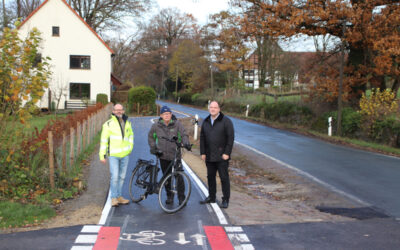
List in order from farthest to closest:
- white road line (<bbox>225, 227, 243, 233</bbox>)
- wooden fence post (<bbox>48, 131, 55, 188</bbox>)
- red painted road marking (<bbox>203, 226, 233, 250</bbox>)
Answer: wooden fence post (<bbox>48, 131, 55, 188</bbox>)
white road line (<bbox>225, 227, 243, 233</bbox>)
red painted road marking (<bbox>203, 226, 233, 250</bbox>)

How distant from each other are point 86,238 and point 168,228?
1.22 m

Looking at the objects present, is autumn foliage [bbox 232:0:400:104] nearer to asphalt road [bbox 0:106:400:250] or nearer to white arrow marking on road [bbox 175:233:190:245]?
asphalt road [bbox 0:106:400:250]

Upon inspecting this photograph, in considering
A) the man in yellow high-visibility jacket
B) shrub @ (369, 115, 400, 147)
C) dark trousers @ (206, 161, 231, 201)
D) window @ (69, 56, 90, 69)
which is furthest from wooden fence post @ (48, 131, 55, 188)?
window @ (69, 56, 90, 69)

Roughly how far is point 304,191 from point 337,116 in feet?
46.3

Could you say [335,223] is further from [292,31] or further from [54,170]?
[292,31]

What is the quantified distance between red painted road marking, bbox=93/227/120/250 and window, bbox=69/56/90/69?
124 ft

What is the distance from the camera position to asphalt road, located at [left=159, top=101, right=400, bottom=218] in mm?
8641

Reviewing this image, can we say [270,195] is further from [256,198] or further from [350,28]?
[350,28]

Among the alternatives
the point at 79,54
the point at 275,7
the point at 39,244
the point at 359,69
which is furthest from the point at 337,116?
the point at 79,54

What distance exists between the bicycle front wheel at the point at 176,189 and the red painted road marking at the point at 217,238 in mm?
1078

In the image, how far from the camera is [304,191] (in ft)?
30.8

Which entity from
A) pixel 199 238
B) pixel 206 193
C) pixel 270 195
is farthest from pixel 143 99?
pixel 199 238

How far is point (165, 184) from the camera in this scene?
734cm

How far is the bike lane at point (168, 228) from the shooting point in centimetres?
551
